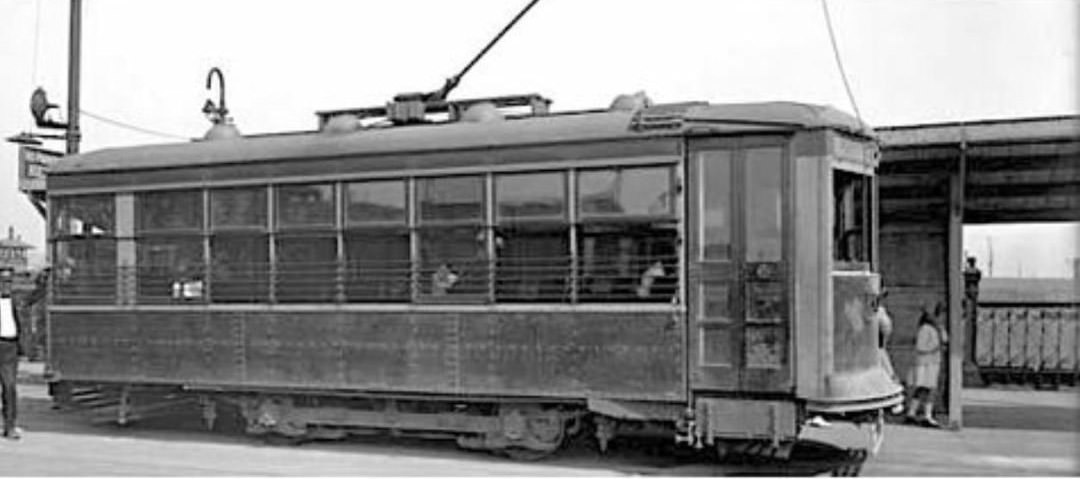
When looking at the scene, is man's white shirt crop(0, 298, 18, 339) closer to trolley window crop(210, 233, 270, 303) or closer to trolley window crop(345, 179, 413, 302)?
trolley window crop(210, 233, 270, 303)

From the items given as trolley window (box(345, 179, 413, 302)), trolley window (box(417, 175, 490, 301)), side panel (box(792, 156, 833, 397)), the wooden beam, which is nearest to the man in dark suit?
trolley window (box(345, 179, 413, 302))

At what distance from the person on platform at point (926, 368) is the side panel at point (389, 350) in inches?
183

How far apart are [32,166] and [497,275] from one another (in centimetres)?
1042

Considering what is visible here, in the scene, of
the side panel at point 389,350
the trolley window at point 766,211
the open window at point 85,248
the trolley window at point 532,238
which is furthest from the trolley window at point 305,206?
the trolley window at point 766,211

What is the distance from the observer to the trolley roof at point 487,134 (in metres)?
9.48

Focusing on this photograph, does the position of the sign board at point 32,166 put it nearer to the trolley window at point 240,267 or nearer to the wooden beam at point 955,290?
the trolley window at point 240,267

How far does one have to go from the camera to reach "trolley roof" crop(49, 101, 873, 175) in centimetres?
948

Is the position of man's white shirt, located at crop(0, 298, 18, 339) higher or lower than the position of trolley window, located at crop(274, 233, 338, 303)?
lower

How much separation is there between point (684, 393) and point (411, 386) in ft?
7.90

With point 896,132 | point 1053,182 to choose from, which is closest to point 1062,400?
point 1053,182

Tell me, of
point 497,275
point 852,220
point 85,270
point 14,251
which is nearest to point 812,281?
point 852,220

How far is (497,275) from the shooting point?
1016 centimetres

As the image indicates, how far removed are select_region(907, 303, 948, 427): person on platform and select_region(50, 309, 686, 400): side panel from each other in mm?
4657

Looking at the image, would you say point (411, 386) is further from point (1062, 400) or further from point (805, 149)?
point (1062, 400)
